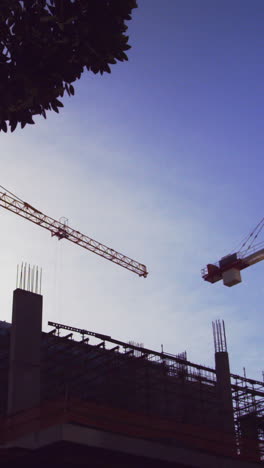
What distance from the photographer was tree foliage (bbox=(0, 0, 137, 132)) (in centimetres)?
1009

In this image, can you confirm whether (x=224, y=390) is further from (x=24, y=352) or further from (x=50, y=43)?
(x=50, y=43)

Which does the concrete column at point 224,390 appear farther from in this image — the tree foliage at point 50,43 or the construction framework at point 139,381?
the tree foliage at point 50,43

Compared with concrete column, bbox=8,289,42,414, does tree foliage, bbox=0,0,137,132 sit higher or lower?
lower

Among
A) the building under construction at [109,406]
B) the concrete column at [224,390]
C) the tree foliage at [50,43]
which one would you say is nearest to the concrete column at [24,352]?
the building under construction at [109,406]

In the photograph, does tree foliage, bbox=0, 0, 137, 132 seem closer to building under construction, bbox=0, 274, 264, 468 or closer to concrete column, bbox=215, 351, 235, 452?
building under construction, bbox=0, 274, 264, 468

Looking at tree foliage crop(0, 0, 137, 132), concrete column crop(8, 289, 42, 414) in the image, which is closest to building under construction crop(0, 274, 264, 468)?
concrete column crop(8, 289, 42, 414)

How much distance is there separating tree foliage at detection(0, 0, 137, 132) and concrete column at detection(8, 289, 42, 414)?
22.3 meters

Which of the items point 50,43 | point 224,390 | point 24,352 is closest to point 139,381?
point 224,390

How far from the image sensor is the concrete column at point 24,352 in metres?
30.3

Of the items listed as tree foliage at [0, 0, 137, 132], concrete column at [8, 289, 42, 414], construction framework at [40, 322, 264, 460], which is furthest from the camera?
construction framework at [40, 322, 264, 460]

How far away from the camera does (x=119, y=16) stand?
33.7 ft

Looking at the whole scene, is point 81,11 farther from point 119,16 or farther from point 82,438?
point 82,438

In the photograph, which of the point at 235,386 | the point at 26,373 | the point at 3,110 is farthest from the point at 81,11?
the point at 235,386

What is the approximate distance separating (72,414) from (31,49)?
15.9 meters
